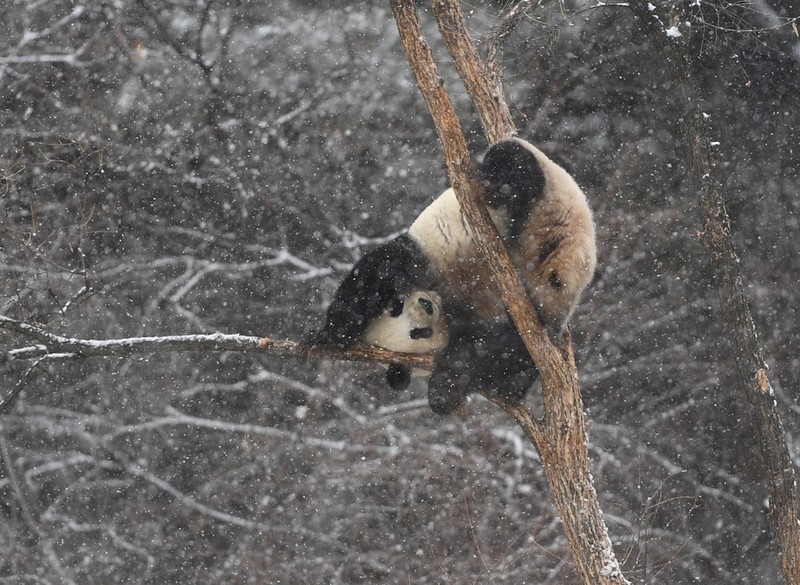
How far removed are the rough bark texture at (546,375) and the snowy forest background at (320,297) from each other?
19.3 ft

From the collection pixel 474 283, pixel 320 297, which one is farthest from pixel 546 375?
pixel 320 297

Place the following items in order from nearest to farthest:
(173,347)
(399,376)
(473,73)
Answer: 1. (173,347)
2. (473,73)
3. (399,376)

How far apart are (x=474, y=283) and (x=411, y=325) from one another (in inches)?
16.4

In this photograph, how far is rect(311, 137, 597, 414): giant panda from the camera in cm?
436

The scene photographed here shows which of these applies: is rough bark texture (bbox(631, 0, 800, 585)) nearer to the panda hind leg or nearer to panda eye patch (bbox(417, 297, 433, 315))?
the panda hind leg

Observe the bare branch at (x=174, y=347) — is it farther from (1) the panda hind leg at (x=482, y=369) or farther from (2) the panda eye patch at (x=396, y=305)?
(2) the panda eye patch at (x=396, y=305)

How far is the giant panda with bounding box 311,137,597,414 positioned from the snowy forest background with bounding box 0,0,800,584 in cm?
541

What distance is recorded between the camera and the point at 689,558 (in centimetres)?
996

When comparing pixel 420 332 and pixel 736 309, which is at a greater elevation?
pixel 420 332

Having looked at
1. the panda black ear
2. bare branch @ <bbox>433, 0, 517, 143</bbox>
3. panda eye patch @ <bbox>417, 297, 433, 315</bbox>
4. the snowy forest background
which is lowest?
the snowy forest background

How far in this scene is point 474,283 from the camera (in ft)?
15.4

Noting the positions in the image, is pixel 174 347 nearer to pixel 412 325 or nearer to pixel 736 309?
pixel 412 325

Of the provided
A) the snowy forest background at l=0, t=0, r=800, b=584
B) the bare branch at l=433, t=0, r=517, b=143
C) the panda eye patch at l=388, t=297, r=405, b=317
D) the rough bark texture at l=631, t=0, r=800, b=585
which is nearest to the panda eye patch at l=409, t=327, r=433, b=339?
the panda eye patch at l=388, t=297, r=405, b=317

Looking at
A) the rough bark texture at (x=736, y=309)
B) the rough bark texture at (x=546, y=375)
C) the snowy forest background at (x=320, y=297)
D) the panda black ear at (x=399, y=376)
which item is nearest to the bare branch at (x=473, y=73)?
the rough bark texture at (x=546, y=375)
